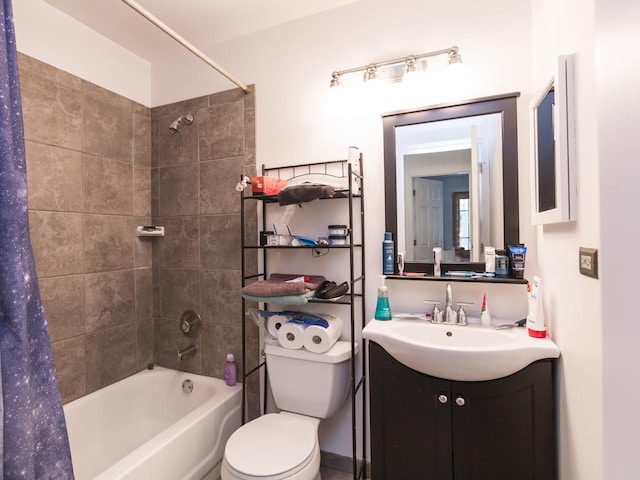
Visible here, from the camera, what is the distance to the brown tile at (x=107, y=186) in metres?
1.84

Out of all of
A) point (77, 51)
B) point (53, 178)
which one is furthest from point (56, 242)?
point (77, 51)

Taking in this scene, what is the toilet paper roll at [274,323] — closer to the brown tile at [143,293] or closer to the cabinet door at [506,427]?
the cabinet door at [506,427]

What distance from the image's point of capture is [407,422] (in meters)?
1.28

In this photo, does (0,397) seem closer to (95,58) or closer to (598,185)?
(598,185)

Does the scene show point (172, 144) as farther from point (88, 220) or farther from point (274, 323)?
point (274, 323)

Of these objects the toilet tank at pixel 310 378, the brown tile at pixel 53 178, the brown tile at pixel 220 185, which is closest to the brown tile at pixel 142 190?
the brown tile at pixel 53 178

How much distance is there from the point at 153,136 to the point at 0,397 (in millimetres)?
1858

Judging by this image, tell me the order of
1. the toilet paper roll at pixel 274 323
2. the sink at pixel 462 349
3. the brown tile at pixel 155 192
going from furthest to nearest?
the brown tile at pixel 155 192 < the toilet paper roll at pixel 274 323 < the sink at pixel 462 349

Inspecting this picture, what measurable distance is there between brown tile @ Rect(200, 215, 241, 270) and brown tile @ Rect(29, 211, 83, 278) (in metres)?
0.66

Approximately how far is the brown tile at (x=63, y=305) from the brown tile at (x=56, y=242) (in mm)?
48

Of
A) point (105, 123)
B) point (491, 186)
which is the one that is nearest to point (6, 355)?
point (105, 123)

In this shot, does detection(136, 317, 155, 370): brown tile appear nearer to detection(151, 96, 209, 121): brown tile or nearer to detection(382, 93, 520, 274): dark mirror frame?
detection(151, 96, 209, 121): brown tile

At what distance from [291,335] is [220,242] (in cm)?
79

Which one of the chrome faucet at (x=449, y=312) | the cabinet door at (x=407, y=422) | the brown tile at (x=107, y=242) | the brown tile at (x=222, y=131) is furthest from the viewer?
the brown tile at (x=222, y=131)
